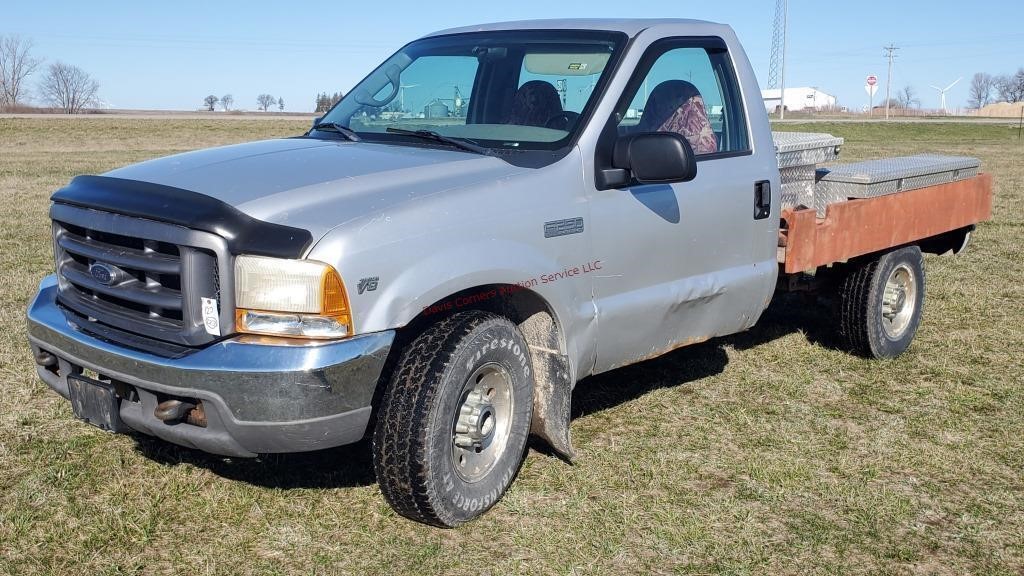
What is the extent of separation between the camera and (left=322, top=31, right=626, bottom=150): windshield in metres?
4.37

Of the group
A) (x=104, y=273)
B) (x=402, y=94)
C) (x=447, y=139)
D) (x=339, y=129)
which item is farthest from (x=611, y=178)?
(x=104, y=273)

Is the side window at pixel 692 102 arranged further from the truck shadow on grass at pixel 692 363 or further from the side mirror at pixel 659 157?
the truck shadow on grass at pixel 692 363

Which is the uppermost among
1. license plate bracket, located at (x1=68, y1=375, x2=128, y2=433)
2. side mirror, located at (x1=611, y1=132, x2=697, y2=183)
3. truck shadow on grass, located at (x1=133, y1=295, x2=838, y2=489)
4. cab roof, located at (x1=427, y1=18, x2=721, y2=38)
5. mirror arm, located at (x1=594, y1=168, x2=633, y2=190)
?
cab roof, located at (x1=427, y1=18, x2=721, y2=38)

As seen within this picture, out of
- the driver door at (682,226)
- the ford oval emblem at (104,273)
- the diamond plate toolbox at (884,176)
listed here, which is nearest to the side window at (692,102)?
the driver door at (682,226)

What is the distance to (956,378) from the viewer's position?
600 centimetres

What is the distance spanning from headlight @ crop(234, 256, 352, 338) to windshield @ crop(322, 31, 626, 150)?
132cm

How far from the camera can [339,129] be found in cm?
475

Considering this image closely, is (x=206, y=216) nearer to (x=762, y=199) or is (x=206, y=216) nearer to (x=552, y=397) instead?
(x=552, y=397)

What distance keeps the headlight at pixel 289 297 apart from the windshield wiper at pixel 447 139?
116cm

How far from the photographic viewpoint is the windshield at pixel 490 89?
437cm

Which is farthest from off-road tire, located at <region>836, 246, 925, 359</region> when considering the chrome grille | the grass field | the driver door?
the chrome grille

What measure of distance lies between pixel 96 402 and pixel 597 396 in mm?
2892

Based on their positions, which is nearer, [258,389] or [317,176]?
[258,389]

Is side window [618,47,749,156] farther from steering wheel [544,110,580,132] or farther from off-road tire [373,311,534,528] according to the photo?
off-road tire [373,311,534,528]
